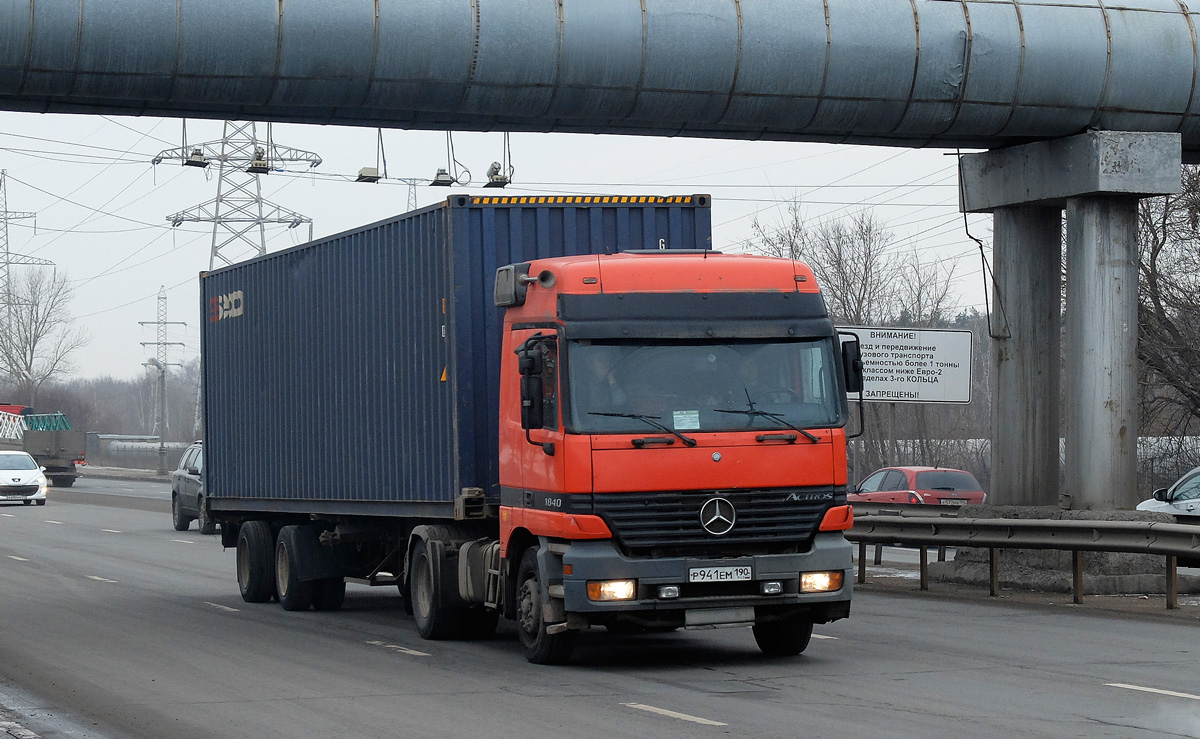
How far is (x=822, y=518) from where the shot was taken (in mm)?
11102

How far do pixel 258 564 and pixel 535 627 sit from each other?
281 inches

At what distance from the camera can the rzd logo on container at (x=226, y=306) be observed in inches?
730

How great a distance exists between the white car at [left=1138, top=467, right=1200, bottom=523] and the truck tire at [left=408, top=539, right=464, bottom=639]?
11.4 metres

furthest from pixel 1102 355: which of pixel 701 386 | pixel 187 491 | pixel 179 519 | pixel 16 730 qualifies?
pixel 179 519

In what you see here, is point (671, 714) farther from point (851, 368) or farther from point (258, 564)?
point (258, 564)

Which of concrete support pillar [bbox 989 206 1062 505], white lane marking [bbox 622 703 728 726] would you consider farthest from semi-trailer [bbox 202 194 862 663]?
concrete support pillar [bbox 989 206 1062 505]

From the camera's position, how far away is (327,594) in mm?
16922

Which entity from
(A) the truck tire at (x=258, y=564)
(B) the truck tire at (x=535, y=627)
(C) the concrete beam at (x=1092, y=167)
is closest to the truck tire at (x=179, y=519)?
(A) the truck tire at (x=258, y=564)

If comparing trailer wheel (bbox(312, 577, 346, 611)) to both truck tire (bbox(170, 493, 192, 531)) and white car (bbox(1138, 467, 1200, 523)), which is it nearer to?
white car (bbox(1138, 467, 1200, 523))

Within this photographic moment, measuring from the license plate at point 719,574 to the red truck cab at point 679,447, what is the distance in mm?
14

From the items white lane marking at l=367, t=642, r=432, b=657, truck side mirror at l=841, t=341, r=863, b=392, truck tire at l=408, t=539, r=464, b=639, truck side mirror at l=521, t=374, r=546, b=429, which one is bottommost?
white lane marking at l=367, t=642, r=432, b=657

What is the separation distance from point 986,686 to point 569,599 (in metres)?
2.89

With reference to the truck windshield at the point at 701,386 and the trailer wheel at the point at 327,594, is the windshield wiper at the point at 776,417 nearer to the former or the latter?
the truck windshield at the point at 701,386

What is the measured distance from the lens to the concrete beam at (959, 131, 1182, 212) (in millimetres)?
16844
